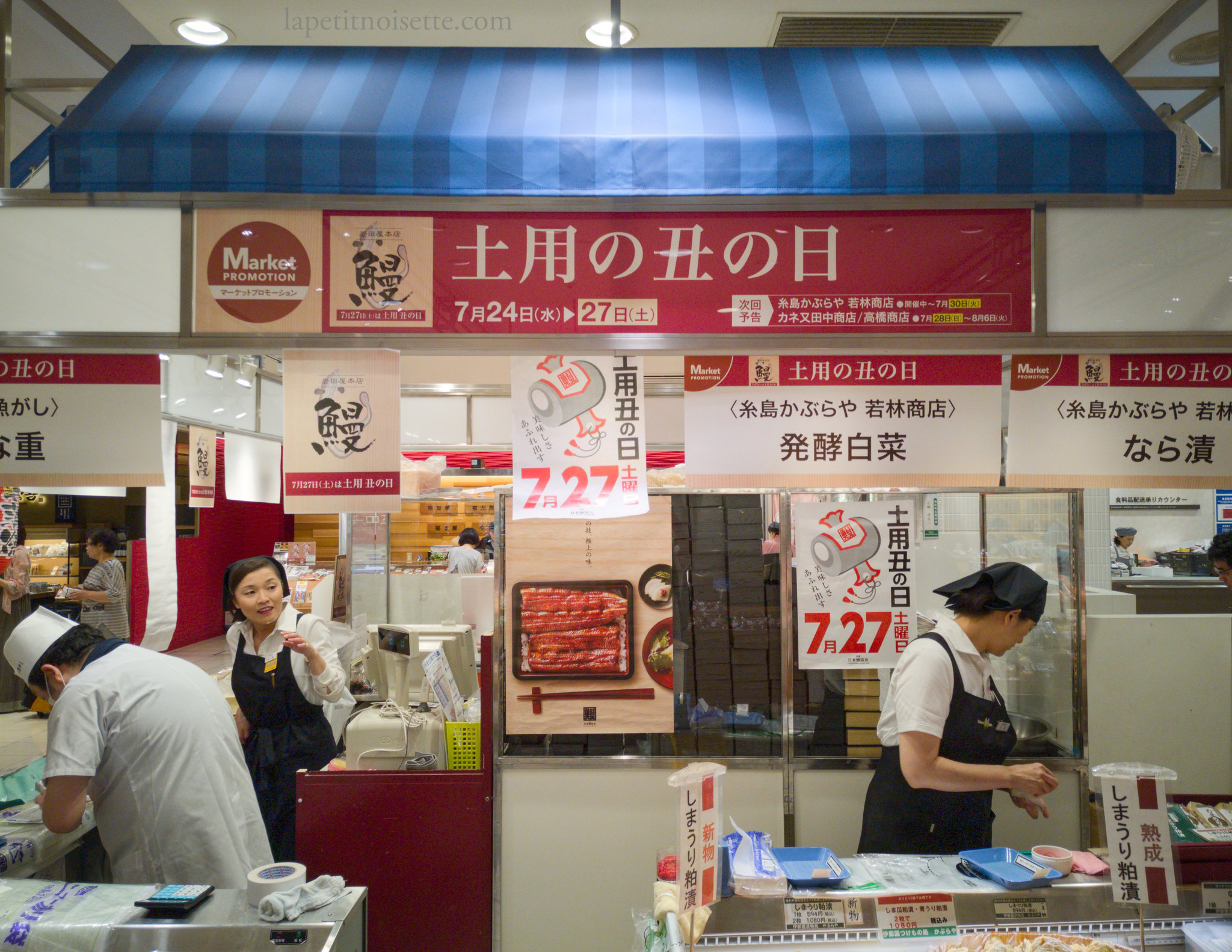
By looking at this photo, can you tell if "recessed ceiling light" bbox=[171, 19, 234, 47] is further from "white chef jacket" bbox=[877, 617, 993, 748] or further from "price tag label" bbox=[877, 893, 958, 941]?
"price tag label" bbox=[877, 893, 958, 941]

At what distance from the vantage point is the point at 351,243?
2.75 metres

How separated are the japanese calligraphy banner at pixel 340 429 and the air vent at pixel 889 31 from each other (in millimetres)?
2311

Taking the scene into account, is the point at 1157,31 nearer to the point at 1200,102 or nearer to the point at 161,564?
the point at 1200,102

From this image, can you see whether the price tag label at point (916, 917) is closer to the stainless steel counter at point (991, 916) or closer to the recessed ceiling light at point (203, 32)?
the stainless steel counter at point (991, 916)

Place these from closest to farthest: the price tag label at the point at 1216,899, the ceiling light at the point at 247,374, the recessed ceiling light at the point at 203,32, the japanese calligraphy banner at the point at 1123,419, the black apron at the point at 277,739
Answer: the price tag label at the point at 1216,899 < the japanese calligraphy banner at the point at 1123,419 < the recessed ceiling light at the point at 203,32 < the black apron at the point at 277,739 < the ceiling light at the point at 247,374

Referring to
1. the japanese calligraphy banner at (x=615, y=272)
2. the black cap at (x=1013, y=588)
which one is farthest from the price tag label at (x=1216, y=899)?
the japanese calligraphy banner at (x=615, y=272)

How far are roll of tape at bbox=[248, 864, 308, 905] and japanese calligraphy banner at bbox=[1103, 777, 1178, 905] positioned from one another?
209cm

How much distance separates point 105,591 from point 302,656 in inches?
222

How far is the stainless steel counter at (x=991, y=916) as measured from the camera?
6.87 ft

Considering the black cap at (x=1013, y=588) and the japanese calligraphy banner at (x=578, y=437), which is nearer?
the black cap at (x=1013, y=588)

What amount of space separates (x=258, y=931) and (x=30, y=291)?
7.48 ft

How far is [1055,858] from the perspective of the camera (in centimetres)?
236

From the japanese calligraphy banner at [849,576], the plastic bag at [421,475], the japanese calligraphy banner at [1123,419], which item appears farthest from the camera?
the plastic bag at [421,475]

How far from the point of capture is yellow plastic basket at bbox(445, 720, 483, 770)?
12.3 feet
